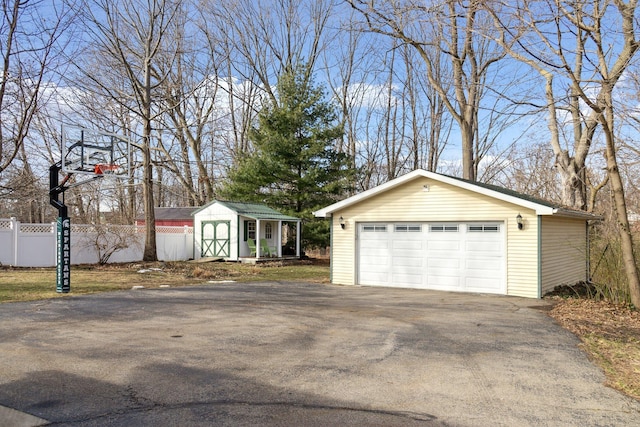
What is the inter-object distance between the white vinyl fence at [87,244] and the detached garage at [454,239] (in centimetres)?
1079

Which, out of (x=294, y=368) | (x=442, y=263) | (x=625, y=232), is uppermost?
(x=625, y=232)

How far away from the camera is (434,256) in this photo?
1327 cm

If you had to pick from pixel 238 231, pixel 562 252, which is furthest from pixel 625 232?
pixel 238 231

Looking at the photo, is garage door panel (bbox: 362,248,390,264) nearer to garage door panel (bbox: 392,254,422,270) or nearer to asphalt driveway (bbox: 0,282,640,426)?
garage door panel (bbox: 392,254,422,270)

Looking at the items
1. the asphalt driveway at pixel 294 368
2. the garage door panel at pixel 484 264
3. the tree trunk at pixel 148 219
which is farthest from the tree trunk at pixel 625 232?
the tree trunk at pixel 148 219

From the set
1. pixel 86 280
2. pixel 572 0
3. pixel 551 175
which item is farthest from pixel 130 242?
pixel 551 175

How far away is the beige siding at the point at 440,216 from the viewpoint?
39.3 ft

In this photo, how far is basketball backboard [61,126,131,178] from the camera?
12.5 metres

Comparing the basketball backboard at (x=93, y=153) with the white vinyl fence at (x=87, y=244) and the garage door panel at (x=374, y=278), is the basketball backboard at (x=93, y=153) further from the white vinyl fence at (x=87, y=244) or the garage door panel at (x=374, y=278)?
the garage door panel at (x=374, y=278)

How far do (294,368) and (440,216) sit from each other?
28.0 ft

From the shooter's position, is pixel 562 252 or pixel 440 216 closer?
pixel 440 216

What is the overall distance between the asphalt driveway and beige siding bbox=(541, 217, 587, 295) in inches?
130

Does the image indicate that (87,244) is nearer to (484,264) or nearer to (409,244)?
(409,244)

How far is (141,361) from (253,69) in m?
29.8
